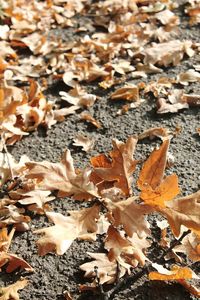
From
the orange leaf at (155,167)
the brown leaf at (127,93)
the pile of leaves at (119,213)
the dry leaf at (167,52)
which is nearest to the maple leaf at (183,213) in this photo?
the pile of leaves at (119,213)

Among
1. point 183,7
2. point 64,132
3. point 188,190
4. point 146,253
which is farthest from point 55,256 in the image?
point 183,7

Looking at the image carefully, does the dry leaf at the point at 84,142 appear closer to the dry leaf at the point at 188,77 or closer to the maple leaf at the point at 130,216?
the dry leaf at the point at 188,77

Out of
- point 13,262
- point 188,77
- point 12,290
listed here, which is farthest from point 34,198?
point 188,77

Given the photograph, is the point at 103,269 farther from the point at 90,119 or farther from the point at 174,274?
the point at 90,119

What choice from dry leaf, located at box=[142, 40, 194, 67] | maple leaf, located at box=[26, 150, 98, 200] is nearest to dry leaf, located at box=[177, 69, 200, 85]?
dry leaf, located at box=[142, 40, 194, 67]

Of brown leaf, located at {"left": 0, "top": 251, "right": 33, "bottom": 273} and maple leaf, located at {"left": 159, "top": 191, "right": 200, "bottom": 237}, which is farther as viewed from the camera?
brown leaf, located at {"left": 0, "top": 251, "right": 33, "bottom": 273}

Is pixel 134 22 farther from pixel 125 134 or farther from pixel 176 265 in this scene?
pixel 176 265

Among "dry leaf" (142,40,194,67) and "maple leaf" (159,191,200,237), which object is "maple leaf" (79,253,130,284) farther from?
"dry leaf" (142,40,194,67)
